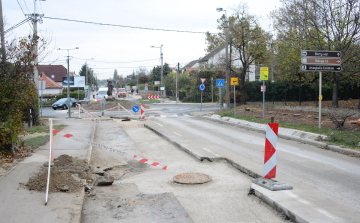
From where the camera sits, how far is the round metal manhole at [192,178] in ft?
25.7

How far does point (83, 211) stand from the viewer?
5.99 m

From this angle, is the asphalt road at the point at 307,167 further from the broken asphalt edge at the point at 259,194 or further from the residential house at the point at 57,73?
the residential house at the point at 57,73

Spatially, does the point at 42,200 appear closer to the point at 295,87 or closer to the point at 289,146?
the point at 289,146

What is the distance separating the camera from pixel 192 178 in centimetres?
812

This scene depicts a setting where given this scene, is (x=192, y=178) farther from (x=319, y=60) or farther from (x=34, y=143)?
(x=319, y=60)

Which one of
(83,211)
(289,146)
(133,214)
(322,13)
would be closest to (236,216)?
(133,214)

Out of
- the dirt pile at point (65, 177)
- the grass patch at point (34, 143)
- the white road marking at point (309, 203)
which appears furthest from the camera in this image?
the grass patch at point (34, 143)

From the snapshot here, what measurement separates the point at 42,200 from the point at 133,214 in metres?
1.62

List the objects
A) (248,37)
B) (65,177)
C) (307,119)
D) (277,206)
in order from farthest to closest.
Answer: (248,37), (307,119), (65,177), (277,206)

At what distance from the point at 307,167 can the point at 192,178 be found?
10.5 ft

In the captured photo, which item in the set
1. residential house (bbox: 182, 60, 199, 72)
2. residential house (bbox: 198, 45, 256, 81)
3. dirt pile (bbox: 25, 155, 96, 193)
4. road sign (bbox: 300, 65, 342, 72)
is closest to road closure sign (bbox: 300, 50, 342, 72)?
road sign (bbox: 300, 65, 342, 72)

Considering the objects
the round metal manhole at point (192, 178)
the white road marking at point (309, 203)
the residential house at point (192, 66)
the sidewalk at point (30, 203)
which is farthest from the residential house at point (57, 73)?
the white road marking at point (309, 203)

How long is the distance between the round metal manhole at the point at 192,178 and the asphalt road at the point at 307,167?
131 centimetres

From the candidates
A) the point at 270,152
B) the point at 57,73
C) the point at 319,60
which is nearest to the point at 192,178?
the point at 270,152
